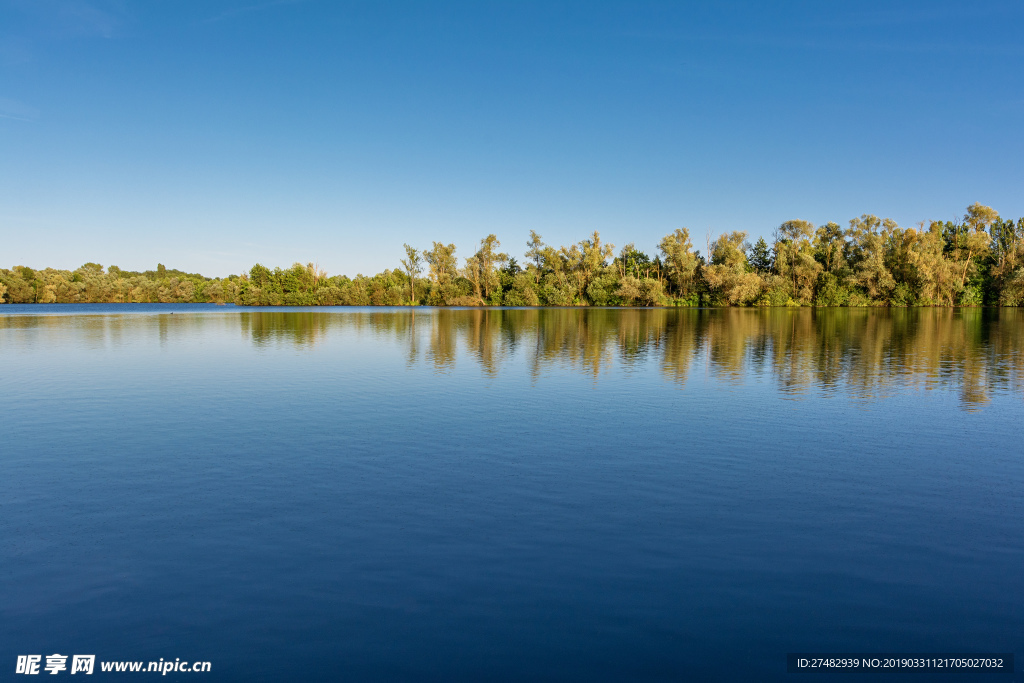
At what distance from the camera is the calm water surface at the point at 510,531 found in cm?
677

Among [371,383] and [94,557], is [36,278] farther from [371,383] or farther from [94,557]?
[94,557]

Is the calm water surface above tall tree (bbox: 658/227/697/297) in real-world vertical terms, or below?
below

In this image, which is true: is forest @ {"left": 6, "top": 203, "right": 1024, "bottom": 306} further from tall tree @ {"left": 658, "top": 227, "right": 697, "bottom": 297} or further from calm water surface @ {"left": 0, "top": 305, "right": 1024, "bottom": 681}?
calm water surface @ {"left": 0, "top": 305, "right": 1024, "bottom": 681}

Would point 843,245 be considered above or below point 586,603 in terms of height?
above

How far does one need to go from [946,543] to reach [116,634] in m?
11.9

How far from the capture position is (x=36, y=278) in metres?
164

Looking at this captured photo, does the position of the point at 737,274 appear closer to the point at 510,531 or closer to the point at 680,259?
the point at 680,259

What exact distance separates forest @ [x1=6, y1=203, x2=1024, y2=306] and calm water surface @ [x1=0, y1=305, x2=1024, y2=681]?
10558cm

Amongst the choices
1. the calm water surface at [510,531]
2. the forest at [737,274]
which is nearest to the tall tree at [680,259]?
the forest at [737,274]

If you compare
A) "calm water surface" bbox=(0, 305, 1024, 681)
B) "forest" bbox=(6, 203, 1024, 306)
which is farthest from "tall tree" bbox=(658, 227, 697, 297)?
"calm water surface" bbox=(0, 305, 1024, 681)

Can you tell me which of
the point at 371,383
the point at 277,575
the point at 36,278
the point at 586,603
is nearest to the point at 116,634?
the point at 277,575

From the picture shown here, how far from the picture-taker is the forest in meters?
111

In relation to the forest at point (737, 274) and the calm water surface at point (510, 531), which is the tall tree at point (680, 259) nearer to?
the forest at point (737, 274)

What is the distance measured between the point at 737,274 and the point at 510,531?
11795cm
